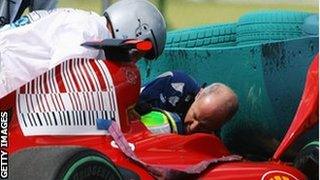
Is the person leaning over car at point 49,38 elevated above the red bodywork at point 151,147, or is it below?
above

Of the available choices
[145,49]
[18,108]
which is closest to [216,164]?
[145,49]

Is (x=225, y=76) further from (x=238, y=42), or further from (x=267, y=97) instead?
(x=238, y=42)

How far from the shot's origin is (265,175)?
280cm

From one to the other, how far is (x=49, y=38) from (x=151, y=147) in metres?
0.42

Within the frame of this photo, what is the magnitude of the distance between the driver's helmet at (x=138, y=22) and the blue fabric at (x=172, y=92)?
0.20 m

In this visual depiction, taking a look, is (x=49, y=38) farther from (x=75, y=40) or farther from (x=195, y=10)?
(x=195, y=10)

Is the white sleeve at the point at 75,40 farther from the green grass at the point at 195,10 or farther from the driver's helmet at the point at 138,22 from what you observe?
the green grass at the point at 195,10

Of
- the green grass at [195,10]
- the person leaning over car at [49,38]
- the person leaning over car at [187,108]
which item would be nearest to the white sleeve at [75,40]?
the person leaning over car at [49,38]

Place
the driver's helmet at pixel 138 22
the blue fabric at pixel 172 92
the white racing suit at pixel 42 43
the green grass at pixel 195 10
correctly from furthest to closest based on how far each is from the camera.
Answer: the green grass at pixel 195 10 → the blue fabric at pixel 172 92 → the driver's helmet at pixel 138 22 → the white racing suit at pixel 42 43

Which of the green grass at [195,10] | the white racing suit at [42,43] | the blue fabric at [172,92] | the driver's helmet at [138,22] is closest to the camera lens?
the white racing suit at [42,43]

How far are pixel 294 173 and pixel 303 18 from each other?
3.78ft

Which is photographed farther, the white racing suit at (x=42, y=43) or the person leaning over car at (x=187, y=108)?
the person leaning over car at (x=187, y=108)

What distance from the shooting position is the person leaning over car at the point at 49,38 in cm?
268

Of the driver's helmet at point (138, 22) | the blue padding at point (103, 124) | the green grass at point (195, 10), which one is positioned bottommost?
the green grass at point (195, 10)
